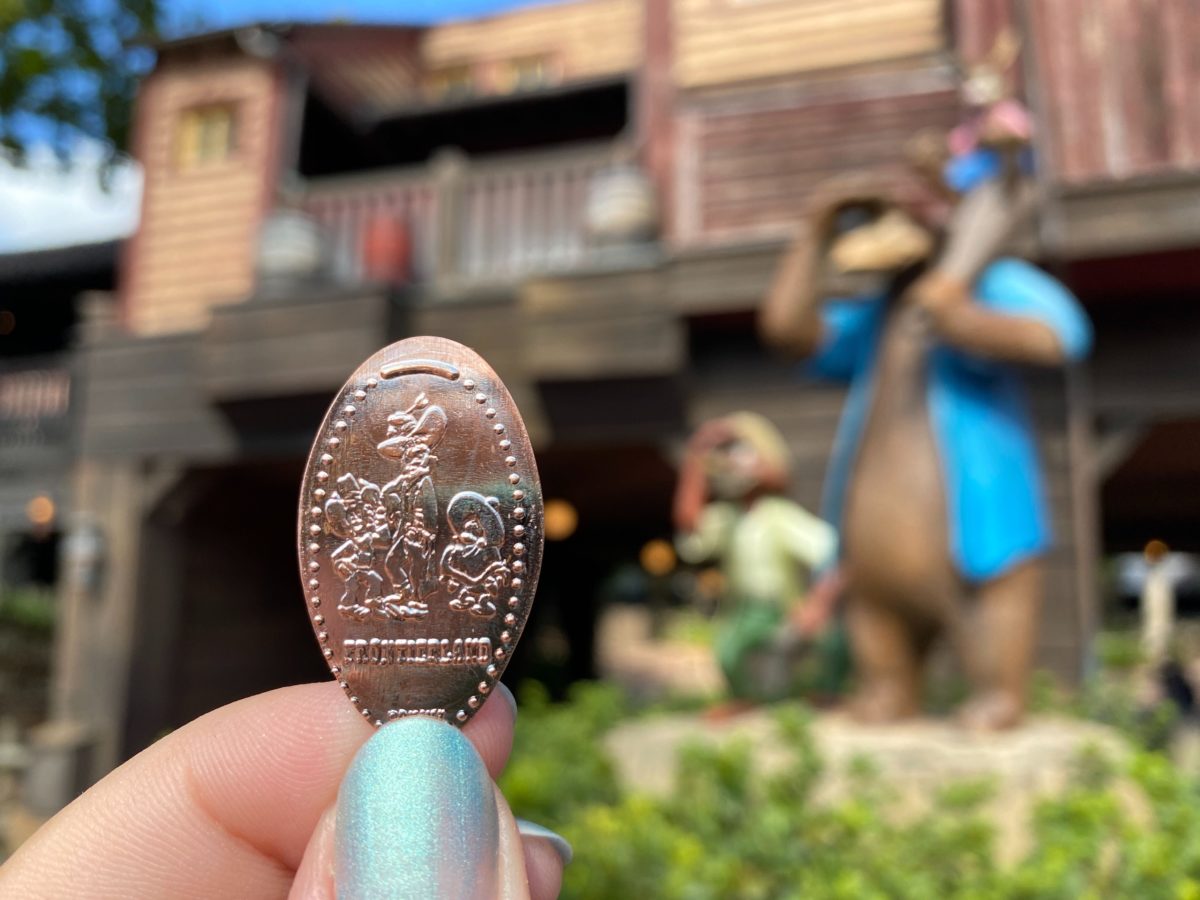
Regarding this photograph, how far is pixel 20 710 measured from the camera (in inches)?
383

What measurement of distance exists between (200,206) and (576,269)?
12.5 feet

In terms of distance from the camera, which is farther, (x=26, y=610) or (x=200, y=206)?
(x=26, y=610)

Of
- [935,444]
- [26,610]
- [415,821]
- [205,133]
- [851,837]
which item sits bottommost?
[26,610]

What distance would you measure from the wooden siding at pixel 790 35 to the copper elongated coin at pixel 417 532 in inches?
203

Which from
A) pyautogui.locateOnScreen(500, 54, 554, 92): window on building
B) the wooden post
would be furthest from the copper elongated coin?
pyautogui.locateOnScreen(500, 54, 554, 92): window on building

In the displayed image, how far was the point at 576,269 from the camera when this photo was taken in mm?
5227

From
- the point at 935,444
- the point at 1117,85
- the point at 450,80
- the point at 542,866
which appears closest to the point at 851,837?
the point at 935,444

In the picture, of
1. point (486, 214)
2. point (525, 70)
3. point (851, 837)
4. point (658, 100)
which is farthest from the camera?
point (525, 70)

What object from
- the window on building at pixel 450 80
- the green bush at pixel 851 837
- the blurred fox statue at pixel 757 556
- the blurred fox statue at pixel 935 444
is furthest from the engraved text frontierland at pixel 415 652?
the window on building at pixel 450 80

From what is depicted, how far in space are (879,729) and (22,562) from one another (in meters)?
11.8

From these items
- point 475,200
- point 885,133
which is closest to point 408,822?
point 885,133

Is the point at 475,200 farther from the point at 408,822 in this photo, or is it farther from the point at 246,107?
the point at 408,822

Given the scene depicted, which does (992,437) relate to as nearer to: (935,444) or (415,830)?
(935,444)

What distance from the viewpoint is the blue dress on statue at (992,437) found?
2609 millimetres
